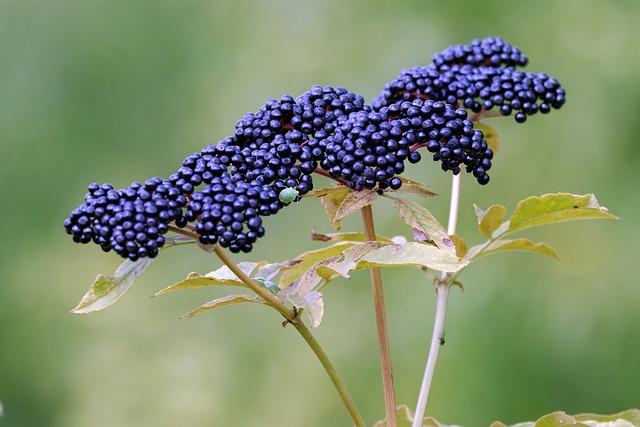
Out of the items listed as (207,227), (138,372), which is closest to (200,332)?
(138,372)

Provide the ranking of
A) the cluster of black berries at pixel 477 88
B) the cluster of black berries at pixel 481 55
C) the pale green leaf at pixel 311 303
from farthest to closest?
the cluster of black berries at pixel 481 55
the cluster of black berries at pixel 477 88
the pale green leaf at pixel 311 303

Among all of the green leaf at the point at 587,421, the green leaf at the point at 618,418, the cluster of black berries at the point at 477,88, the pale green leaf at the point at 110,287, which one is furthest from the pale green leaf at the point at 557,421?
the pale green leaf at the point at 110,287

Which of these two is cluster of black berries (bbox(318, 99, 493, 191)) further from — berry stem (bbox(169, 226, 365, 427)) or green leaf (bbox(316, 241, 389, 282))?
berry stem (bbox(169, 226, 365, 427))

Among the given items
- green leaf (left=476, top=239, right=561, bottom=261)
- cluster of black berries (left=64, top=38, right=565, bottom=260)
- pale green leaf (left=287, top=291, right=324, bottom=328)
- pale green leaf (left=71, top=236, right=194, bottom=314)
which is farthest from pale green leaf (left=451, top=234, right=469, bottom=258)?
pale green leaf (left=71, top=236, right=194, bottom=314)

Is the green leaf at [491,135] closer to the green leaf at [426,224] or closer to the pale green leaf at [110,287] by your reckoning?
the green leaf at [426,224]

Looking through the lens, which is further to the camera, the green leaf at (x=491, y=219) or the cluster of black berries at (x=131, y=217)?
the green leaf at (x=491, y=219)

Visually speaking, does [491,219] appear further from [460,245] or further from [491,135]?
[491,135]
